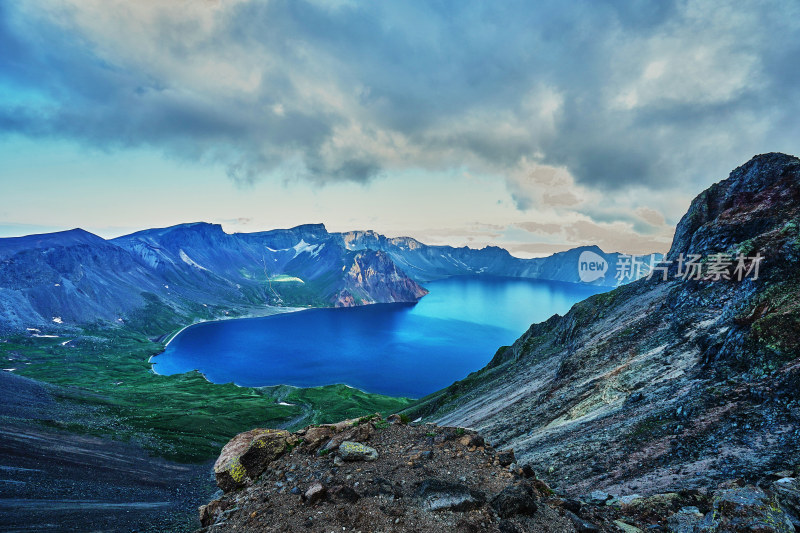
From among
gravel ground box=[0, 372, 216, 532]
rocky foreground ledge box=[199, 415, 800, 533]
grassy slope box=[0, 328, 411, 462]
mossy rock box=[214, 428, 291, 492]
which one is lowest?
grassy slope box=[0, 328, 411, 462]

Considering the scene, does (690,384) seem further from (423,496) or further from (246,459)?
(246,459)

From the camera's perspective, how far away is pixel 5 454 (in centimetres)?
4622

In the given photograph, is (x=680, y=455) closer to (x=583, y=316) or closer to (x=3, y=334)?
(x=583, y=316)

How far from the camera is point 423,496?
1196 cm

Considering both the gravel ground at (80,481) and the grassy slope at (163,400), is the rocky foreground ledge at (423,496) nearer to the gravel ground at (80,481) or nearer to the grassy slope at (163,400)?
the gravel ground at (80,481)

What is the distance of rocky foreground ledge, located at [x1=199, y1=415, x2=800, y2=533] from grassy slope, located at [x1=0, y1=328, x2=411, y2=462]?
67348 mm

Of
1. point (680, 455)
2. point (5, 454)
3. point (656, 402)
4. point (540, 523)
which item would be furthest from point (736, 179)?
point (5, 454)

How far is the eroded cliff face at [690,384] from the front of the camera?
18125mm

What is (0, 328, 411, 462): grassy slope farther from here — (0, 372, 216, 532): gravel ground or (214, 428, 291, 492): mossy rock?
(214, 428, 291, 492): mossy rock

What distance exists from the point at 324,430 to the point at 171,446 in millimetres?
71529

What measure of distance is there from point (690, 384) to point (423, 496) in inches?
992

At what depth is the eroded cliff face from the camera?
1812 centimetres

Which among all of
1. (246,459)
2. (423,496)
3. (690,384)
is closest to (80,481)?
(246,459)

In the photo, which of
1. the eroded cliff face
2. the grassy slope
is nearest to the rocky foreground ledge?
the eroded cliff face
